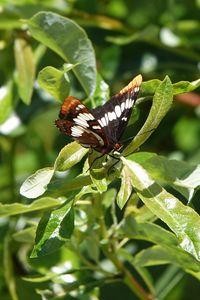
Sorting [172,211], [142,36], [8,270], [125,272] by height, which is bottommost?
[8,270]

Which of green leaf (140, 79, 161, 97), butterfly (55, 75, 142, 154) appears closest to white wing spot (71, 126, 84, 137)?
butterfly (55, 75, 142, 154)

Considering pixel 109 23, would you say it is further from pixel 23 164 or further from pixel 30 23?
pixel 30 23

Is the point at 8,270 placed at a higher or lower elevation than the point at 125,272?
lower

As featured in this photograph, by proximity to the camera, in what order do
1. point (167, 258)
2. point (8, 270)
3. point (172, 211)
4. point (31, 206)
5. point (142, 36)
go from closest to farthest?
point (172, 211) < point (31, 206) < point (167, 258) < point (8, 270) < point (142, 36)

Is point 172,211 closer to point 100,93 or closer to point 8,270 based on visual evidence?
point 100,93

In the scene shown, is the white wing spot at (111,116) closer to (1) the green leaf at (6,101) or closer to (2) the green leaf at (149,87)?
(2) the green leaf at (149,87)

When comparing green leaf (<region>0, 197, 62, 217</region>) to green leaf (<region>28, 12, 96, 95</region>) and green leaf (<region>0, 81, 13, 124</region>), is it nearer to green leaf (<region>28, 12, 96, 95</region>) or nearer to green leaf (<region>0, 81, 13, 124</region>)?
green leaf (<region>28, 12, 96, 95</region>)

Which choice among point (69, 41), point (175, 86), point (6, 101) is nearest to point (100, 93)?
point (69, 41)
